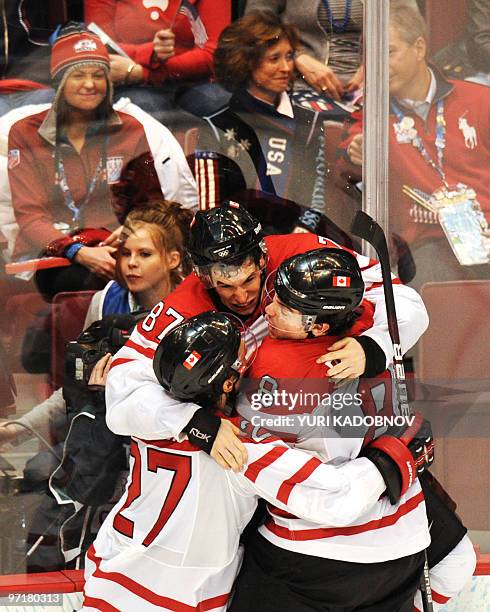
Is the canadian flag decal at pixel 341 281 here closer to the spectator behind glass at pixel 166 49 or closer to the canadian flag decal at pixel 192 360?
the canadian flag decal at pixel 192 360

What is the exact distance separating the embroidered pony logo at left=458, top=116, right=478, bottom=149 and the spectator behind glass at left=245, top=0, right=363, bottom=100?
320 mm

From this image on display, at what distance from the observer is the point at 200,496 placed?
2.04 metres

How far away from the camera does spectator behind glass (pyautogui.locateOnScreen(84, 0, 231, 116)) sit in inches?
113

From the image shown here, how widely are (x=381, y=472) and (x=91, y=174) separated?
1350 millimetres

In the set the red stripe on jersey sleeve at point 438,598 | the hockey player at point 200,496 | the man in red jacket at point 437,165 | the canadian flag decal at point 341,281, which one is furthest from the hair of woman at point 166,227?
the red stripe on jersey sleeve at point 438,598

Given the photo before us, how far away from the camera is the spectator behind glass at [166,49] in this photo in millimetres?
2871

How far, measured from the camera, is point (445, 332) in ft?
9.38

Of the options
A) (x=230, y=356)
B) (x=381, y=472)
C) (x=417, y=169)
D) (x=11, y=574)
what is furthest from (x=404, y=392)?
(x=11, y=574)

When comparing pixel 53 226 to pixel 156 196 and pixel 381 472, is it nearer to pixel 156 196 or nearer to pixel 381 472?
pixel 156 196

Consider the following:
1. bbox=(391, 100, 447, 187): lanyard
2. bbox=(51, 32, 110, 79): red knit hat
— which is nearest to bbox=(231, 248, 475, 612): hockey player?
bbox=(391, 100, 447, 187): lanyard

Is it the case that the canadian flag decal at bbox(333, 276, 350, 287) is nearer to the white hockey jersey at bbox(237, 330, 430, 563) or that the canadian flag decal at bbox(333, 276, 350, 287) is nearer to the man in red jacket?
the white hockey jersey at bbox(237, 330, 430, 563)

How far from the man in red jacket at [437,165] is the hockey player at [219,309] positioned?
0.51 m

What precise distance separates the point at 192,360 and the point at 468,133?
1.34 m

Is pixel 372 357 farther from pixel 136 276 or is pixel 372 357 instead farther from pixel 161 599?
pixel 136 276
